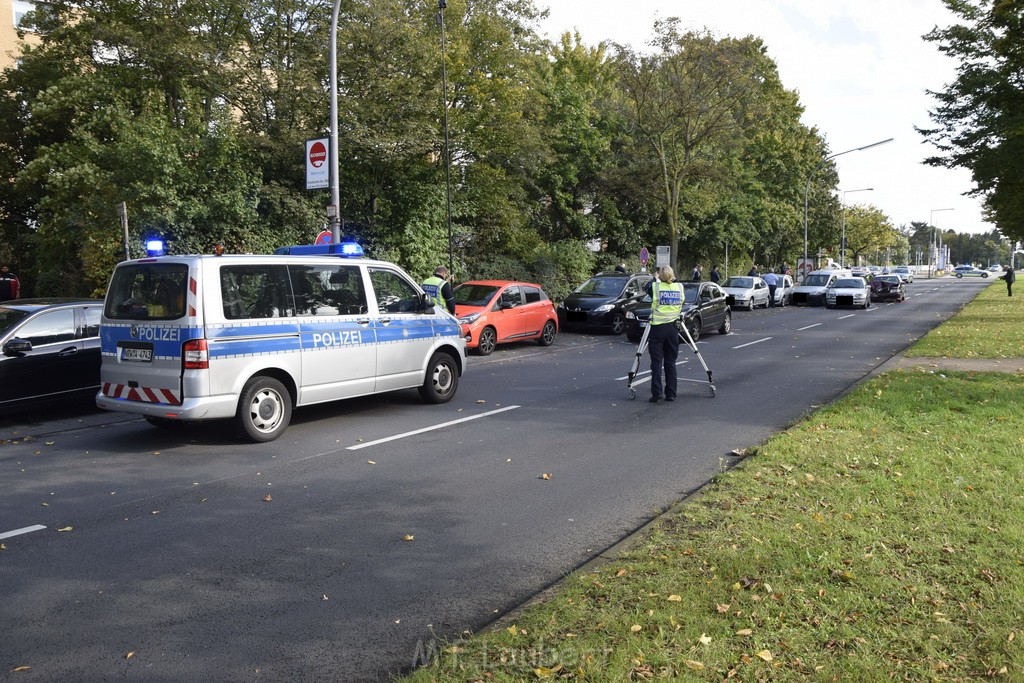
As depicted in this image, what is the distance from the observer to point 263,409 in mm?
8648

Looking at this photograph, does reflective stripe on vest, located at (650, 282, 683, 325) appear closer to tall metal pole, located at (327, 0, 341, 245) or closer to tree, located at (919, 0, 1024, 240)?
tall metal pole, located at (327, 0, 341, 245)

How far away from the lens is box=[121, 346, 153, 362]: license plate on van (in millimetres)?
8312

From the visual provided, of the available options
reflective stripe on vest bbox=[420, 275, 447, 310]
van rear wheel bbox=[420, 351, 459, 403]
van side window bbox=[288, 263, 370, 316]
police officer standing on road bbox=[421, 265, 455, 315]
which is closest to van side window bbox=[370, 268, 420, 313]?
van side window bbox=[288, 263, 370, 316]

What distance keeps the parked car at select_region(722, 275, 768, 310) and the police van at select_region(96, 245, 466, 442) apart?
26.9m

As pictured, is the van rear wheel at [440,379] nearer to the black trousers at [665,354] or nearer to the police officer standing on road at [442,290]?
the black trousers at [665,354]

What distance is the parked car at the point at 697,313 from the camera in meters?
20.2

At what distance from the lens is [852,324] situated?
26.1 m

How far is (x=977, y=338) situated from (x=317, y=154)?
48.8ft

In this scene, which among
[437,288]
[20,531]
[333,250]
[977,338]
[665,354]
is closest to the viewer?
[20,531]

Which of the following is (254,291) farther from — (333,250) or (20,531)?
(20,531)

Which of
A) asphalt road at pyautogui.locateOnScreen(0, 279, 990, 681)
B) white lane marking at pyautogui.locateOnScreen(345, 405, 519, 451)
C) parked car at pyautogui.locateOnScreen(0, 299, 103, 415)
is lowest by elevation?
asphalt road at pyautogui.locateOnScreen(0, 279, 990, 681)

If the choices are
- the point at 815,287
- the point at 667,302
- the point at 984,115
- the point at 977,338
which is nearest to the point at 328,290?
the point at 667,302

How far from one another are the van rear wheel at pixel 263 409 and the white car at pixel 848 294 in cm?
3136

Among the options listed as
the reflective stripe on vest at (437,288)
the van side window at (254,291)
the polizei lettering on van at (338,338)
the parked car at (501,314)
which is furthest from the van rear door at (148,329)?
the parked car at (501,314)
